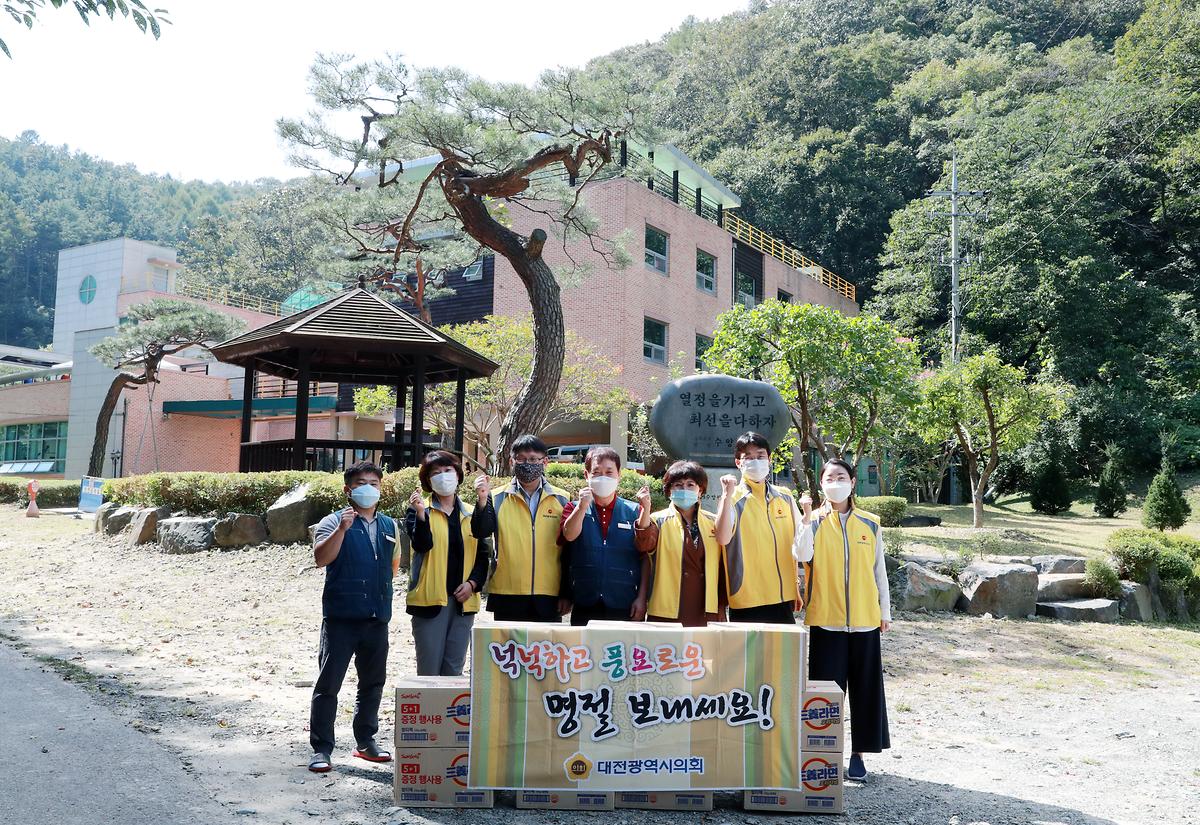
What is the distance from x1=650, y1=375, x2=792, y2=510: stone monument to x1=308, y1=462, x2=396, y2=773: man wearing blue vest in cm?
631

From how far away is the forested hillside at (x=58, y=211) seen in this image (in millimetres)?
63281

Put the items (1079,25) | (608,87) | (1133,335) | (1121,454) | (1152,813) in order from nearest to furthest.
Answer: (1152,813) < (608,87) < (1121,454) < (1133,335) < (1079,25)

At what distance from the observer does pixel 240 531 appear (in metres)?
12.2

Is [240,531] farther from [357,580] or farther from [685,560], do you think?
[685,560]

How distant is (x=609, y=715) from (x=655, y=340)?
23457 millimetres

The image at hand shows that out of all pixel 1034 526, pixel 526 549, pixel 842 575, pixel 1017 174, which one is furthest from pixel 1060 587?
pixel 1017 174

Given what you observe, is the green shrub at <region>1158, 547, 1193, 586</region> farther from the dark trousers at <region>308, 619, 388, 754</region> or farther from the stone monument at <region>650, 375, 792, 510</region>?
the dark trousers at <region>308, 619, 388, 754</region>

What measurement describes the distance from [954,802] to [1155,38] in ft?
130

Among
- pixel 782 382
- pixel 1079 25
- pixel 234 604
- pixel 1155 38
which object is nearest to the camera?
pixel 234 604

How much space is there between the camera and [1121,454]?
3036 cm

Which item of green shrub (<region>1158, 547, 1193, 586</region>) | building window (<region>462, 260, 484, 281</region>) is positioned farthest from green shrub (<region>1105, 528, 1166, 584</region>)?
building window (<region>462, 260, 484, 281</region>)

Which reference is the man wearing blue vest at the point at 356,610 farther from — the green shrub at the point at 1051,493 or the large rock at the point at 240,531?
the green shrub at the point at 1051,493

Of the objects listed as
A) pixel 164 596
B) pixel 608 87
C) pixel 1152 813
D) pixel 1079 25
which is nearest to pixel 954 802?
pixel 1152 813

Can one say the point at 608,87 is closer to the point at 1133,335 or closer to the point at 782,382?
the point at 782,382
